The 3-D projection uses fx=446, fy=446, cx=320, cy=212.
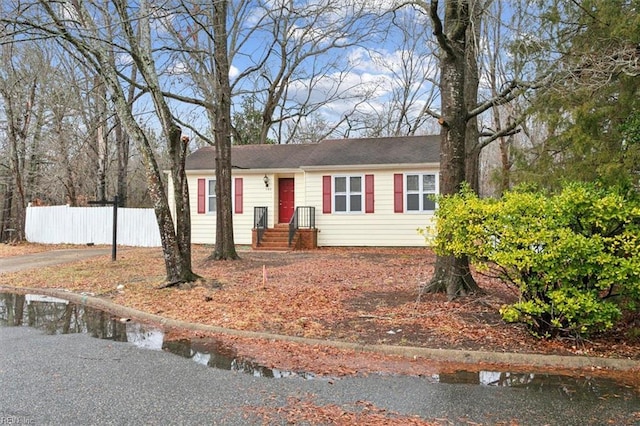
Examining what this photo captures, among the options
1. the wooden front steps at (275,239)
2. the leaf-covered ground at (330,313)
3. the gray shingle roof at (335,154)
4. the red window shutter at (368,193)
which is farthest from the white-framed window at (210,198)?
the leaf-covered ground at (330,313)

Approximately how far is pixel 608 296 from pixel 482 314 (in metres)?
1.70

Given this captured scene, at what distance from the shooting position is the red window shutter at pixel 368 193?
17078 mm

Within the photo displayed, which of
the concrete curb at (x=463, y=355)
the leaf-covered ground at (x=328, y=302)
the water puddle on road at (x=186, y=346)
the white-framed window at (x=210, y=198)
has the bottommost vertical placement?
the water puddle on road at (x=186, y=346)

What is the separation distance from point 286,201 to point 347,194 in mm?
2853

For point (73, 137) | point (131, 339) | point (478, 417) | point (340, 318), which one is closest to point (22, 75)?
point (73, 137)

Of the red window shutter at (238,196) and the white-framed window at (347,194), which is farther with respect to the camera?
the red window shutter at (238,196)

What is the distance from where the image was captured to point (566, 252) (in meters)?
4.65

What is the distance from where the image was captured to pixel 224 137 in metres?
12.8

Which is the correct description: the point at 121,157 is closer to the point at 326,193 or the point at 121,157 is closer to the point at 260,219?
the point at 260,219

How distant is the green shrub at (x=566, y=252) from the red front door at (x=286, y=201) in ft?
44.7

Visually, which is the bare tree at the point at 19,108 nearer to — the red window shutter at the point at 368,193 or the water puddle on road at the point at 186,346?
the water puddle on road at the point at 186,346

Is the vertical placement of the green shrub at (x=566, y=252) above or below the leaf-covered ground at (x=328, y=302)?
above

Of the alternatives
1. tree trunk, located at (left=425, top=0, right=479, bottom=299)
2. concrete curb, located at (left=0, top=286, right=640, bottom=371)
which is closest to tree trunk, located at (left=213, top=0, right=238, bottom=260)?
concrete curb, located at (left=0, top=286, right=640, bottom=371)

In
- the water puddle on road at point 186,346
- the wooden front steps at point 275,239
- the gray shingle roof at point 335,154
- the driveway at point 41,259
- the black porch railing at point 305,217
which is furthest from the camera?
the black porch railing at point 305,217
